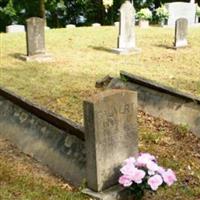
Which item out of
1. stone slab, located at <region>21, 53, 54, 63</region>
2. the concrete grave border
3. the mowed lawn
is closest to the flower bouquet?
the concrete grave border

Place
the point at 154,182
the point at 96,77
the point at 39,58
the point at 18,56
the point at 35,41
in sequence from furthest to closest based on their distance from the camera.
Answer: the point at 18,56 < the point at 35,41 < the point at 39,58 < the point at 96,77 < the point at 154,182

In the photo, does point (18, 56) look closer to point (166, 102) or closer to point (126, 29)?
point (126, 29)

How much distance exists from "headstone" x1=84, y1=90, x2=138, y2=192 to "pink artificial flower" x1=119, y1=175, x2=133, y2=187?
0.23 m

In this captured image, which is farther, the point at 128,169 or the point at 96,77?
the point at 96,77

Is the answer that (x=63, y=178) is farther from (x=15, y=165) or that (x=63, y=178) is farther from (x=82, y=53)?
(x=82, y=53)

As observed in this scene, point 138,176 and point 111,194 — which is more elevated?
point 138,176

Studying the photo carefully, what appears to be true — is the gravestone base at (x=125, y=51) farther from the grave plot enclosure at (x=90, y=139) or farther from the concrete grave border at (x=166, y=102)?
the grave plot enclosure at (x=90, y=139)

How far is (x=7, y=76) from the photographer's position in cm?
1007

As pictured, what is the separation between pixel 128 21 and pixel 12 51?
329 cm

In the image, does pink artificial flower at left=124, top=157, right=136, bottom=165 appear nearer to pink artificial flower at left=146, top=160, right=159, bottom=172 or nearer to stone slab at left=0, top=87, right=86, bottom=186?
pink artificial flower at left=146, top=160, right=159, bottom=172

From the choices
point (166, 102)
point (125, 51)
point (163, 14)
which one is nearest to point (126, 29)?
point (125, 51)

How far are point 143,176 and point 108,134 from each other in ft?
1.73

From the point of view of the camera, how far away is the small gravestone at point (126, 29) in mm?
13094

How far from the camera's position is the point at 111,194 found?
4.58m
